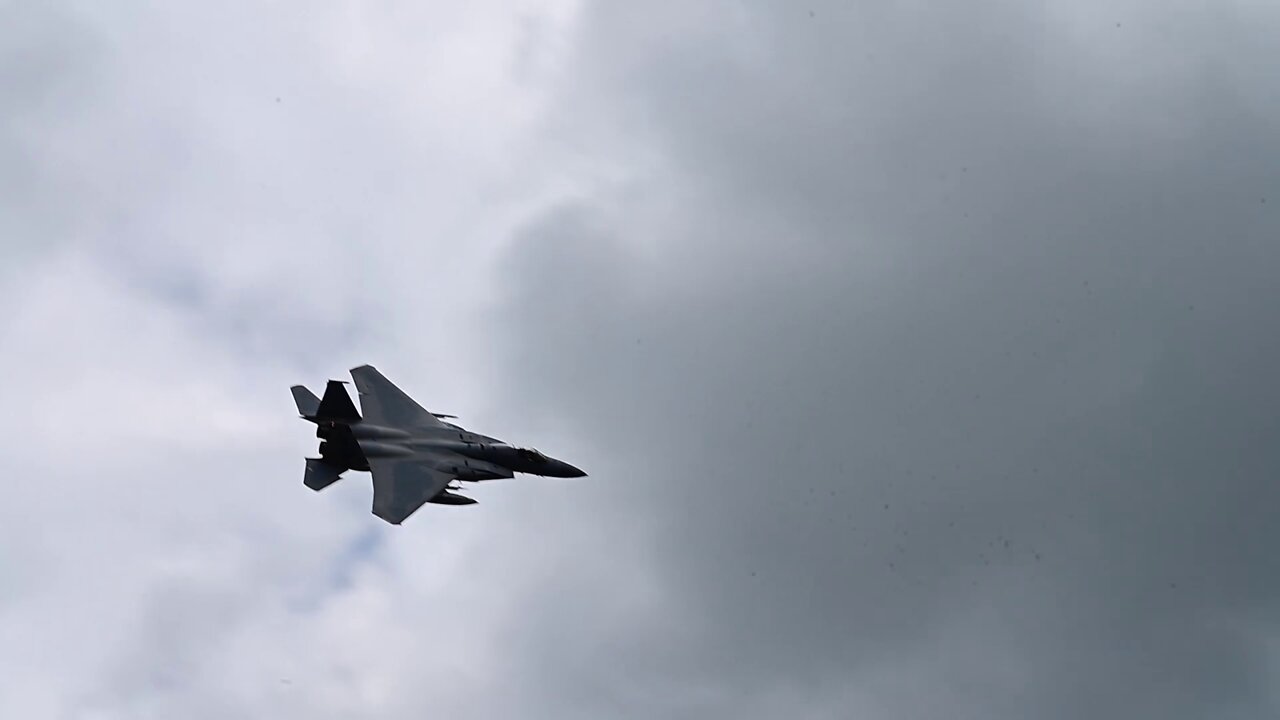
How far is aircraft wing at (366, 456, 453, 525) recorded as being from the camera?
7700 centimetres

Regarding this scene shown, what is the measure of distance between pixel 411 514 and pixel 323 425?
1076cm

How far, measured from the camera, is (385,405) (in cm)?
8788

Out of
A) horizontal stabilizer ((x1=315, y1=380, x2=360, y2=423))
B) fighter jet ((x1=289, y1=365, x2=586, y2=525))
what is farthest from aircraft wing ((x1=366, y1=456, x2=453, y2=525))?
horizontal stabilizer ((x1=315, y1=380, x2=360, y2=423))

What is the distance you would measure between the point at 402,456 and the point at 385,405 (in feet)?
26.7

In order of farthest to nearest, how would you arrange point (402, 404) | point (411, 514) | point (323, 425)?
point (402, 404)
point (323, 425)
point (411, 514)

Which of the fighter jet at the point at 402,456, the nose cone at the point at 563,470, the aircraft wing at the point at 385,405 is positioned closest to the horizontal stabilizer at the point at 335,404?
the fighter jet at the point at 402,456

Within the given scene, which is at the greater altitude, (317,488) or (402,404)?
(402,404)

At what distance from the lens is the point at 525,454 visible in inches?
3290

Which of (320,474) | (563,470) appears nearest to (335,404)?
(320,474)

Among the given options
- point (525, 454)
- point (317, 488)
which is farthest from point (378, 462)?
point (525, 454)

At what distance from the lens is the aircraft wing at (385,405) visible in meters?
86.3

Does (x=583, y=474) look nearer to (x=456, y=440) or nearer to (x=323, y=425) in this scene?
(x=456, y=440)

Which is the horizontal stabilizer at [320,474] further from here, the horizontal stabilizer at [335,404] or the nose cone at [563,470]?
the nose cone at [563,470]

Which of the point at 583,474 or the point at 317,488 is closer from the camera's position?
the point at 317,488
